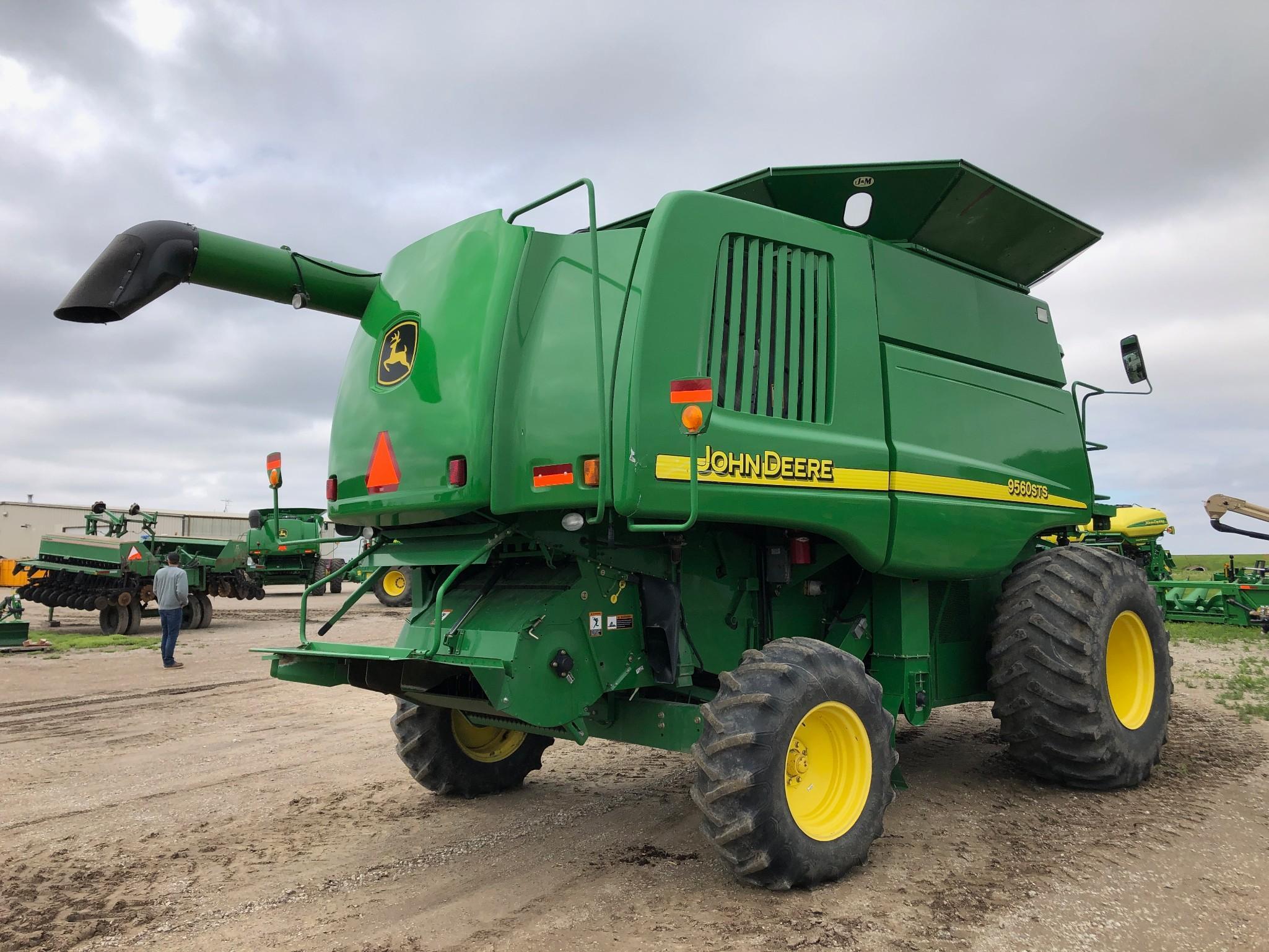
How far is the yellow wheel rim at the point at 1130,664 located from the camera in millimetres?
6160

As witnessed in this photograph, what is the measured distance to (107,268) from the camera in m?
4.48

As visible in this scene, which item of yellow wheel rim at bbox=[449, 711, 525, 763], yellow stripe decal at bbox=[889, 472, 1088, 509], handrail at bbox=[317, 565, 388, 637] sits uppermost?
yellow stripe decal at bbox=[889, 472, 1088, 509]

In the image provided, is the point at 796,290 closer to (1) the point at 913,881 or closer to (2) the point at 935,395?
(2) the point at 935,395

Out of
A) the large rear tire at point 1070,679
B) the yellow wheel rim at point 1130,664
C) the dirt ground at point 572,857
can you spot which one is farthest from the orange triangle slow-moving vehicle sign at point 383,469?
the yellow wheel rim at point 1130,664

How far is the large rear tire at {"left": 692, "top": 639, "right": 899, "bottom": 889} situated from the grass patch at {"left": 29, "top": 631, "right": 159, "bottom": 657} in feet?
46.1

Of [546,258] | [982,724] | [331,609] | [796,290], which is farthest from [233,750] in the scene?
[331,609]

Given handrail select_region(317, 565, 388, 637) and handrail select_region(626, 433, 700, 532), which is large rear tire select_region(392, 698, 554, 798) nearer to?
handrail select_region(317, 565, 388, 637)

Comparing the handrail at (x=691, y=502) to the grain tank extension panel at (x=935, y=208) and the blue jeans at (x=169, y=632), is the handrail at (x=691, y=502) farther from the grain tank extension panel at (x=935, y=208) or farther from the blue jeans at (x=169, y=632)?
the blue jeans at (x=169, y=632)

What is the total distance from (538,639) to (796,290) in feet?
7.49

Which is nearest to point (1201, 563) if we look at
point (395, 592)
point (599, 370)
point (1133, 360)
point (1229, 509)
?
point (1229, 509)

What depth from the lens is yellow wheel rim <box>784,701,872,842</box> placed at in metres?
4.24

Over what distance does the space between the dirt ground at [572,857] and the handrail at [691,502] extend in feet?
5.30

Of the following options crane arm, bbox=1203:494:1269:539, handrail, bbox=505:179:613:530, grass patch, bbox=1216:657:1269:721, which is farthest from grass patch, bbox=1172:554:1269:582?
handrail, bbox=505:179:613:530

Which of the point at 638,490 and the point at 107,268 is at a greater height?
the point at 107,268
